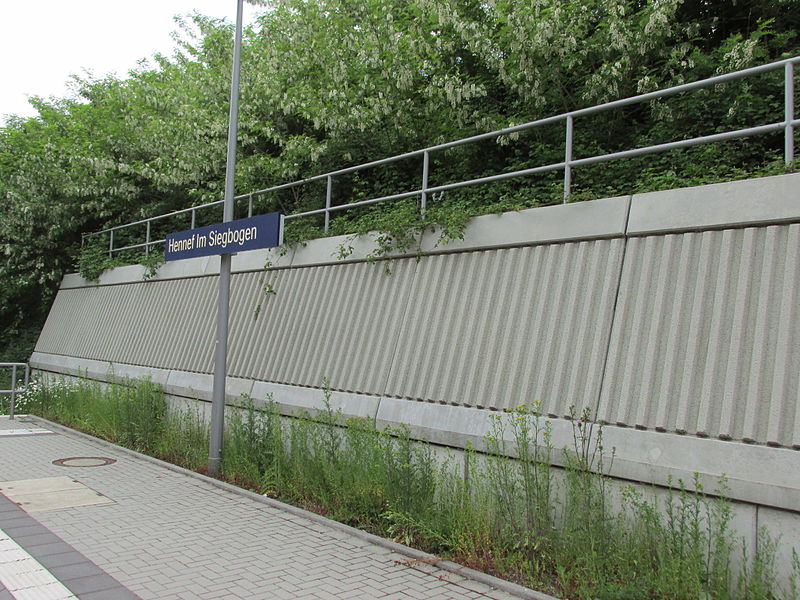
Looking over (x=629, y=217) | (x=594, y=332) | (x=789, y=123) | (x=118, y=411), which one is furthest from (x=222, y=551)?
(x=118, y=411)

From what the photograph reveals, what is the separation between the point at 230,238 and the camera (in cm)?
884

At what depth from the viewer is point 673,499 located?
16.2 ft

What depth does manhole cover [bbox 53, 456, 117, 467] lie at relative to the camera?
367 inches

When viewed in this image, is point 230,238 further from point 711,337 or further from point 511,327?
point 711,337

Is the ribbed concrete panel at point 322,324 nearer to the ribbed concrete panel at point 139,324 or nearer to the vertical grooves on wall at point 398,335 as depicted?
the vertical grooves on wall at point 398,335

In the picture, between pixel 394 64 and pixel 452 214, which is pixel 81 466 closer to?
pixel 452 214

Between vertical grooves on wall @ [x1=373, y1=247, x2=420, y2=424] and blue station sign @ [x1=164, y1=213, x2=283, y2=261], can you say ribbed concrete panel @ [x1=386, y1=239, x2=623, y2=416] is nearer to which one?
vertical grooves on wall @ [x1=373, y1=247, x2=420, y2=424]

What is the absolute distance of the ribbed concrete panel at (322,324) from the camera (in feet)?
27.0

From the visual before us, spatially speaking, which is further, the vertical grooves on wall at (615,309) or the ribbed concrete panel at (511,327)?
the ribbed concrete panel at (511,327)

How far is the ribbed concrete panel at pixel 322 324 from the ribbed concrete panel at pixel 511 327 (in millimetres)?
371

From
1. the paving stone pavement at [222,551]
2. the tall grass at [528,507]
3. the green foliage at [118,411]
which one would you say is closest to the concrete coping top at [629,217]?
the tall grass at [528,507]

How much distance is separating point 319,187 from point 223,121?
2.52 m

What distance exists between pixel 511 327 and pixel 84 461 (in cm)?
677

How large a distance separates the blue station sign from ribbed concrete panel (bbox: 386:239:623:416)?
1942 mm
